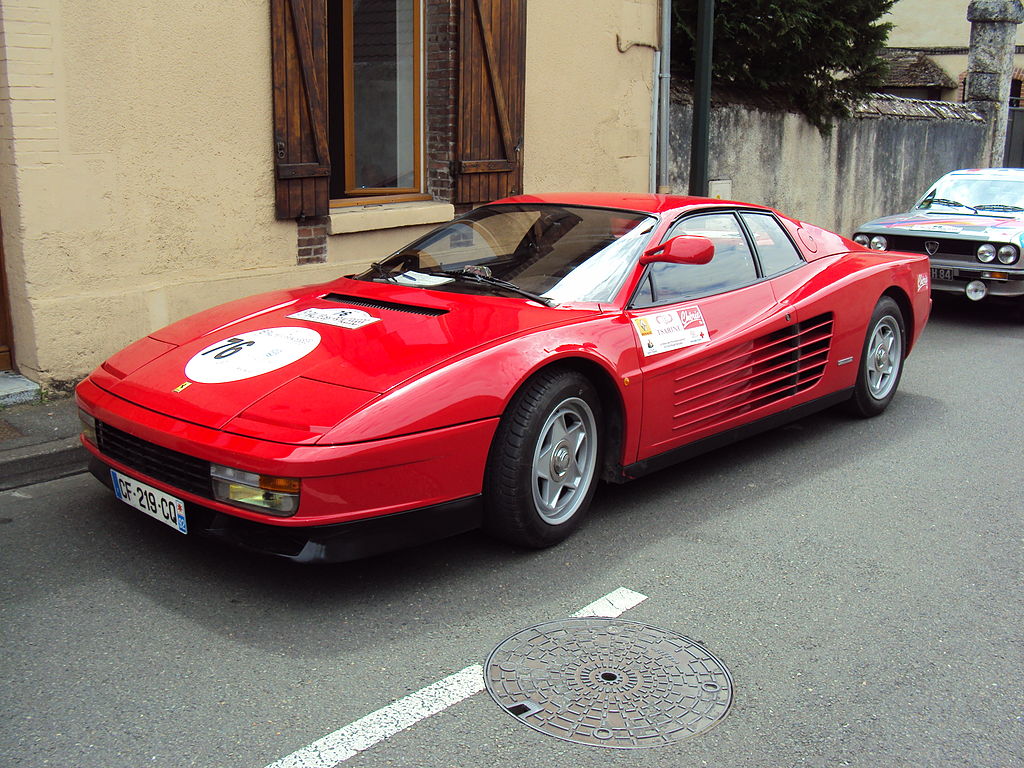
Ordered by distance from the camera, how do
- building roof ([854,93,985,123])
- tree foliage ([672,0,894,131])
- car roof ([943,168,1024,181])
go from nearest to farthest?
car roof ([943,168,1024,181]) < tree foliage ([672,0,894,131]) < building roof ([854,93,985,123])

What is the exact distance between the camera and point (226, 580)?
395 cm

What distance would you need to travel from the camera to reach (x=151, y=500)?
3.94 metres

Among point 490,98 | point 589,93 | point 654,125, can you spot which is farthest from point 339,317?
point 654,125

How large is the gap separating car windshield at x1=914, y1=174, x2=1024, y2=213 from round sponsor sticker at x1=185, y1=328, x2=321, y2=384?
8.56 metres

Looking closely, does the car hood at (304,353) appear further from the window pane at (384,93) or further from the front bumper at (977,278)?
the front bumper at (977,278)

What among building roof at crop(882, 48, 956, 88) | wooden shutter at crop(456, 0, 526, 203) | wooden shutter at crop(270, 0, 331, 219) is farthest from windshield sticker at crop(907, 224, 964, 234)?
building roof at crop(882, 48, 956, 88)

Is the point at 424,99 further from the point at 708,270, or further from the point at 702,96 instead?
the point at 708,270

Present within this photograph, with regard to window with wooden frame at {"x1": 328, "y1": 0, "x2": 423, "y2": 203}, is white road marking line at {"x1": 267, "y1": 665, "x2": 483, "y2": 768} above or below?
below

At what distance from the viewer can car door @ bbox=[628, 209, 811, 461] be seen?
470 centimetres

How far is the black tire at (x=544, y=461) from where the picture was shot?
4.03m

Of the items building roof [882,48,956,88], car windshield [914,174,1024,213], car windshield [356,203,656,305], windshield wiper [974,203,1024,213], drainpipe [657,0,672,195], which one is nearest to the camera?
car windshield [356,203,656,305]

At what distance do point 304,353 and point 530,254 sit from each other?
54.8 inches

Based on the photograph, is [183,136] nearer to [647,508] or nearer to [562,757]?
[647,508]

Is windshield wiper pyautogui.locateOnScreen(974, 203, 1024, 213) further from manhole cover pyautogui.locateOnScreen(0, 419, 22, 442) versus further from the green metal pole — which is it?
manhole cover pyautogui.locateOnScreen(0, 419, 22, 442)
